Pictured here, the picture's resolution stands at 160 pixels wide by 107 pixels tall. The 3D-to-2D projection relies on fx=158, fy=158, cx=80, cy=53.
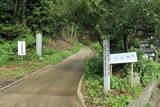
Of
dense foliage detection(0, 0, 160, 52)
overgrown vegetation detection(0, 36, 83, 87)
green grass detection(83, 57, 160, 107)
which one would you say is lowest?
green grass detection(83, 57, 160, 107)

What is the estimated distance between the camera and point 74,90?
19.5 feet

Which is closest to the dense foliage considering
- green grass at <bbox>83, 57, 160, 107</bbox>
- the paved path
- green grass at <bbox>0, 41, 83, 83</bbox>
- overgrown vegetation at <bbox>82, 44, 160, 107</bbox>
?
overgrown vegetation at <bbox>82, 44, 160, 107</bbox>

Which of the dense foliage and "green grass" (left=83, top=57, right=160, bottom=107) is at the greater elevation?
the dense foliage

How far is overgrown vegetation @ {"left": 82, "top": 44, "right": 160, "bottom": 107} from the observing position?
4570 mm

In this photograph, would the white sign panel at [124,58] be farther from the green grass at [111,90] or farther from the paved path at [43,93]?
the paved path at [43,93]

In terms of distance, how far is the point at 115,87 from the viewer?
5.50 m

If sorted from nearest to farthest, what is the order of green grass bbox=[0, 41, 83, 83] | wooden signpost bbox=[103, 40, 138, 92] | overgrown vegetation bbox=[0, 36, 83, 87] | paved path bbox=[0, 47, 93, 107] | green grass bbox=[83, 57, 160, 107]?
green grass bbox=[83, 57, 160, 107] → paved path bbox=[0, 47, 93, 107] → wooden signpost bbox=[103, 40, 138, 92] → green grass bbox=[0, 41, 83, 83] → overgrown vegetation bbox=[0, 36, 83, 87]

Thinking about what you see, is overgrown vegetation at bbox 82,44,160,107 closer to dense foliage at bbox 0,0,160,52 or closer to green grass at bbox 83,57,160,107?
green grass at bbox 83,57,160,107

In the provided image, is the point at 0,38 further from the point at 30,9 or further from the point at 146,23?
the point at 146,23

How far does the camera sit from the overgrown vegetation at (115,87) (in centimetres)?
457

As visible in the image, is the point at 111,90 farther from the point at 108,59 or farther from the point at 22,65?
the point at 22,65

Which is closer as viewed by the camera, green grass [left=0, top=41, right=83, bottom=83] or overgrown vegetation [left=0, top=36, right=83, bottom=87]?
green grass [left=0, top=41, right=83, bottom=83]

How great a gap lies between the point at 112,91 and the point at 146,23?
269 cm

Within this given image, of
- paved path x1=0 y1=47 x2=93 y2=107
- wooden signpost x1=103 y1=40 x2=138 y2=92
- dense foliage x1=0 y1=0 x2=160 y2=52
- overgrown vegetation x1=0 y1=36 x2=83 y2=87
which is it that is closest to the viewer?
paved path x1=0 y1=47 x2=93 y2=107
